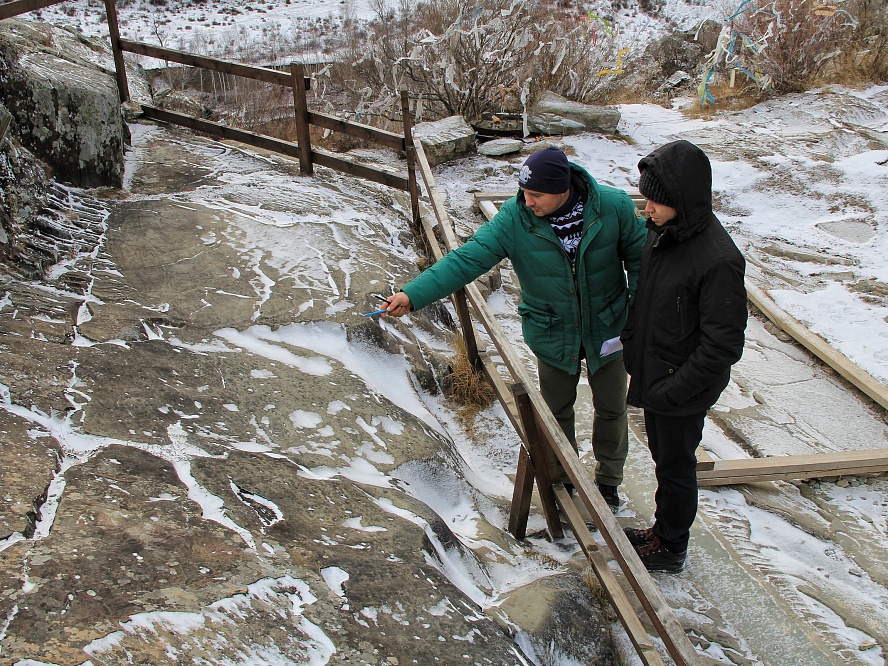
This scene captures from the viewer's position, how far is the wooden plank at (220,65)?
20.7 feet

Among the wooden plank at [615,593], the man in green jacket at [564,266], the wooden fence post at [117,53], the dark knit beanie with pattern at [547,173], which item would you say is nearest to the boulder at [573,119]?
the wooden fence post at [117,53]

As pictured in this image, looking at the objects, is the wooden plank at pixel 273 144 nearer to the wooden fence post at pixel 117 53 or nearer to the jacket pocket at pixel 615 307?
the wooden fence post at pixel 117 53

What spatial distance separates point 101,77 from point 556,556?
5.70 m

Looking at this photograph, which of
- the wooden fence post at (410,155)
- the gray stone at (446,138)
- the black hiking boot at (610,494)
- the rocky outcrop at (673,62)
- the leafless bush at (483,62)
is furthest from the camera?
the rocky outcrop at (673,62)

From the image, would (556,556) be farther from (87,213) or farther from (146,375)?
(87,213)

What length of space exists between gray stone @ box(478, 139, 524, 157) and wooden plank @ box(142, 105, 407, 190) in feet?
11.8

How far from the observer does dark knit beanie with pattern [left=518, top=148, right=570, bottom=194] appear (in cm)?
279

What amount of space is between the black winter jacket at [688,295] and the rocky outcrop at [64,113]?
4581 millimetres

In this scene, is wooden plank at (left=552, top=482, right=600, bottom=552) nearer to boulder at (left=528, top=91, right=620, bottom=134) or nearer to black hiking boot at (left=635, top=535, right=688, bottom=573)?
black hiking boot at (left=635, top=535, right=688, bottom=573)

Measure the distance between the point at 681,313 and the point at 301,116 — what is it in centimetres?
486

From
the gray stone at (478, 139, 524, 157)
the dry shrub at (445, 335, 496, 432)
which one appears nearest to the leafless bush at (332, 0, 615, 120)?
the gray stone at (478, 139, 524, 157)

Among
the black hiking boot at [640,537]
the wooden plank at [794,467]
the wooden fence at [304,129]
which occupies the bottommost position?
the wooden plank at [794,467]

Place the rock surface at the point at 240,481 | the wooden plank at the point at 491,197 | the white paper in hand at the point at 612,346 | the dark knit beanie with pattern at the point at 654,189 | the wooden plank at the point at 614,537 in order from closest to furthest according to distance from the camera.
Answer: the rock surface at the point at 240,481 → the wooden plank at the point at 614,537 → the dark knit beanie with pattern at the point at 654,189 → the white paper in hand at the point at 612,346 → the wooden plank at the point at 491,197

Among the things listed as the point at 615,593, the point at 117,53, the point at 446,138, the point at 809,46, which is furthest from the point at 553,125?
the point at 615,593
